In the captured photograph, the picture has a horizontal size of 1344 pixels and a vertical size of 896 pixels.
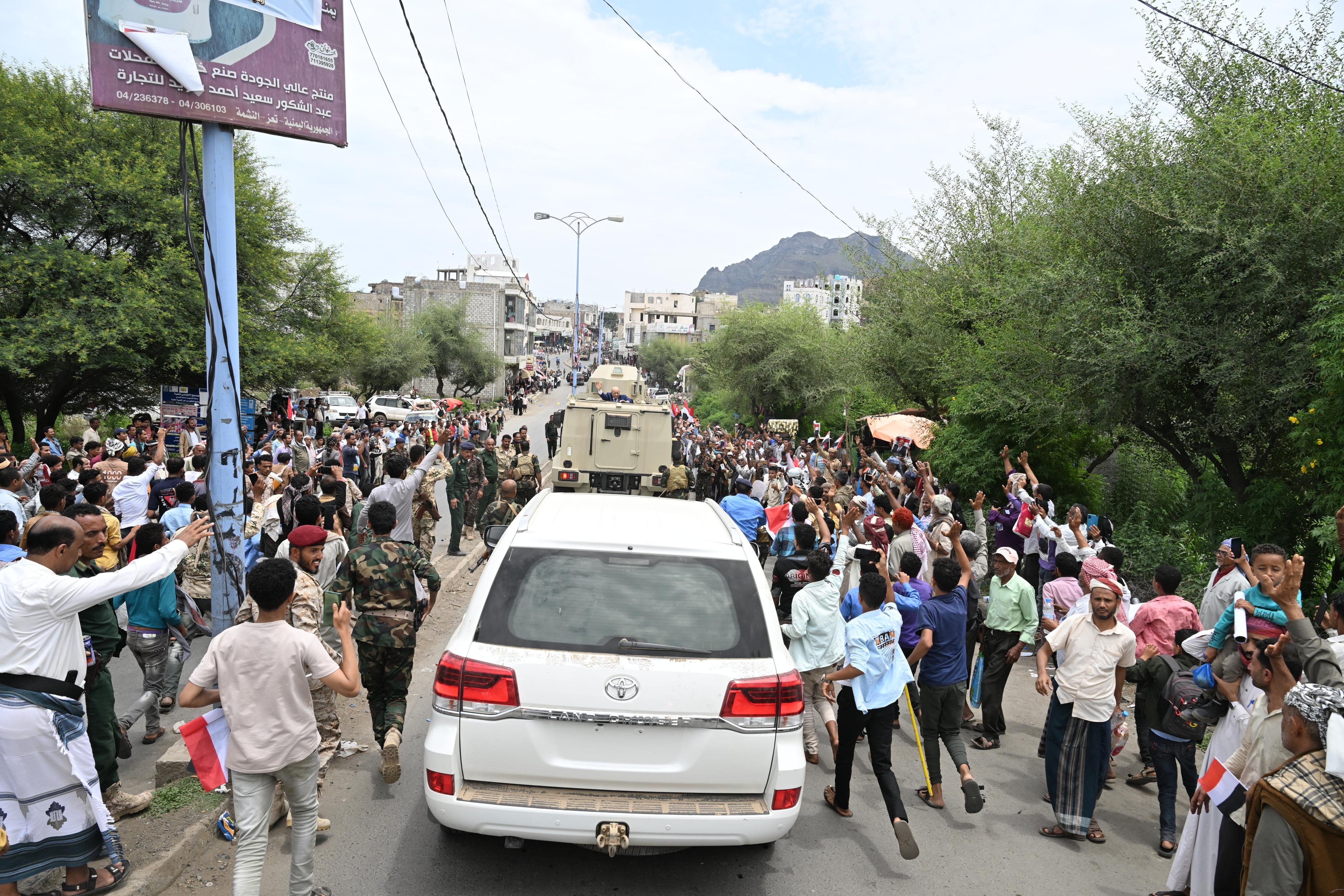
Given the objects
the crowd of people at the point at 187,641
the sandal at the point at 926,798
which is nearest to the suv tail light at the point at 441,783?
the crowd of people at the point at 187,641

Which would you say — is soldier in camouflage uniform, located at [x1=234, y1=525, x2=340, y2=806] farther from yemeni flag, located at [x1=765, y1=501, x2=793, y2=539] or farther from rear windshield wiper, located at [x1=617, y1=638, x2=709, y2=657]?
yemeni flag, located at [x1=765, y1=501, x2=793, y2=539]

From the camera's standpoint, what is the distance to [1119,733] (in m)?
6.42

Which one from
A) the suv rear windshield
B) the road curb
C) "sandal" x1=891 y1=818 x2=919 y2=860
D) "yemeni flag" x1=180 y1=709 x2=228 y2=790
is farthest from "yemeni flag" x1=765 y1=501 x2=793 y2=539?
"yemeni flag" x1=180 y1=709 x2=228 y2=790

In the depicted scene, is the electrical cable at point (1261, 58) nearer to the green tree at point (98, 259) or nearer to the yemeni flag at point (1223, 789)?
the yemeni flag at point (1223, 789)

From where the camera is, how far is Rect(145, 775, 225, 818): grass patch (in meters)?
4.63

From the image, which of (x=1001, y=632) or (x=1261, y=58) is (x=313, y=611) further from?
(x=1261, y=58)

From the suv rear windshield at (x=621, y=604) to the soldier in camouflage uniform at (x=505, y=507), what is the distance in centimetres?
527

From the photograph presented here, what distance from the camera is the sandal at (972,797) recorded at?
5.05 metres

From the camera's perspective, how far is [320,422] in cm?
3127

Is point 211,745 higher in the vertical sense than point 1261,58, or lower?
lower

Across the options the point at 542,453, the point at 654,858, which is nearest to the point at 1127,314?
the point at 654,858

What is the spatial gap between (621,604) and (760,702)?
2.52 ft

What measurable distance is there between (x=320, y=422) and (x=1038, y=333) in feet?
85.1

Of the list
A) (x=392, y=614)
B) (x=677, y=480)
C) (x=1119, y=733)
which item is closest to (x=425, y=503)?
(x=392, y=614)
